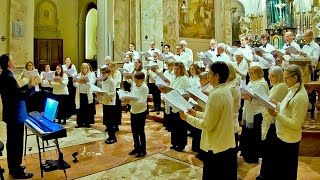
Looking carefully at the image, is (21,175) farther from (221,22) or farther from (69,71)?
(221,22)

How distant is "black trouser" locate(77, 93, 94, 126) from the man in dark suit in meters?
3.74

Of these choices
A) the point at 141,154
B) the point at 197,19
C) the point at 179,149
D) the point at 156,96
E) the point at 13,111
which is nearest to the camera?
the point at 13,111

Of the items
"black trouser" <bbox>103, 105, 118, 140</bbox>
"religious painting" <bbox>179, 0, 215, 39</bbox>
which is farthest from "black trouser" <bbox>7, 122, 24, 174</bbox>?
"religious painting" <bbox>179, 0, 215, 39</bbox>

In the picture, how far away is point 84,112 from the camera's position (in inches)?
348

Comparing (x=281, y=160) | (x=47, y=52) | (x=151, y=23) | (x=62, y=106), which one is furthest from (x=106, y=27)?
(x=281, y=160)

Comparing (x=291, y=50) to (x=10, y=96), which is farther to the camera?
(x=291, y=50)

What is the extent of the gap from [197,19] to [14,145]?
9.51 metres

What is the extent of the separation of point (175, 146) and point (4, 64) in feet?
10.8

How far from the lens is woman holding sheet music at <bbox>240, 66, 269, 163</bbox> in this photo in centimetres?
521

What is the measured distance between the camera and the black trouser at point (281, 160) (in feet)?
12.7

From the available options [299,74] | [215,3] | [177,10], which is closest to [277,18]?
[215,3]

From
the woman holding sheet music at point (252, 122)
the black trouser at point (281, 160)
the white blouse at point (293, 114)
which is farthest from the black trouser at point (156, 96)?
the white blouse at point (293, 114)

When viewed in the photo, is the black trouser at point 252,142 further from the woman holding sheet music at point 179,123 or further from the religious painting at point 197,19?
the religious painting at point 197,19

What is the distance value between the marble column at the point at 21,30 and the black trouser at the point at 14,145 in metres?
6.36
